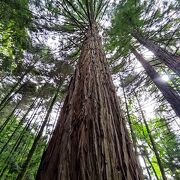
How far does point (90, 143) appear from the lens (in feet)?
2.85

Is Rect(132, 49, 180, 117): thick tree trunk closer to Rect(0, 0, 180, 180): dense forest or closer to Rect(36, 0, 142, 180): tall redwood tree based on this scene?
Rect(0, 0, 180, 180): dense forest

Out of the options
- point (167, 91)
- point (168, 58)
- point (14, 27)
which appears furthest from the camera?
point (14, 27)

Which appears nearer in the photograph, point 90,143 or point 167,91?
point 90,143

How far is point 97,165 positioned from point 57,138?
0.34 metres

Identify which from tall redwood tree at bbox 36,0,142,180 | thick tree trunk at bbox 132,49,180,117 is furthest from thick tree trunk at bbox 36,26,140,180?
thick tree trunk at bbox 132,49,180,117

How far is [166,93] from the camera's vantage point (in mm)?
5469

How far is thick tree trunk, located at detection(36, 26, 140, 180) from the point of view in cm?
74

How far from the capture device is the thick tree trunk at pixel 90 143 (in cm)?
74

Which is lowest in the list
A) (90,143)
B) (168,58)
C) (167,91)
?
(90,143)

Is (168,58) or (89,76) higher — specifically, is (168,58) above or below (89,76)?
above

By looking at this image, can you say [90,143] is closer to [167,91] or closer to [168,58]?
[168,58]

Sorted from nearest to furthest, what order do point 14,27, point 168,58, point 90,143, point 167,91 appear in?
point 90,143 < point 168,58 < point 167,91 < point 14,27

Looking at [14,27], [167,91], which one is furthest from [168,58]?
[14,27]

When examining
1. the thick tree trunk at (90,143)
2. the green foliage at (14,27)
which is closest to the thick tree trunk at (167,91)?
the thick tree trunk at (90,143)
